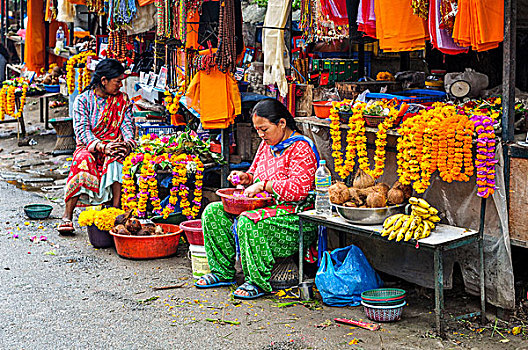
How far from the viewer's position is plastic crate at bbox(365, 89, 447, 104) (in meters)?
5.85

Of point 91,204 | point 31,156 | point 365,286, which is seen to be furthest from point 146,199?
point 31,156

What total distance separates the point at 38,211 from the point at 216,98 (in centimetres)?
277

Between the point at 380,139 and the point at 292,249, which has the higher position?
the point at 380,139

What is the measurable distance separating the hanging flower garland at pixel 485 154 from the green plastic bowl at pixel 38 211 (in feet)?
18.6

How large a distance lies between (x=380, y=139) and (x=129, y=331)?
238 cm

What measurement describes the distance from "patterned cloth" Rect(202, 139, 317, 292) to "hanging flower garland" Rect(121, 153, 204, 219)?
139cm

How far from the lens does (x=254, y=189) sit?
5.45 metres

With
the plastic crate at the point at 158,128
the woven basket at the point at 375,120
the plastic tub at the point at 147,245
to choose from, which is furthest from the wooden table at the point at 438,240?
the plastic crate at the point at 158,128

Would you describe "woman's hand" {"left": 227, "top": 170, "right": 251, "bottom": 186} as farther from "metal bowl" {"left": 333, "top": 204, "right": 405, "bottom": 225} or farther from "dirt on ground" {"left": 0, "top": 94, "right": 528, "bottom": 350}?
"metal bowl" {"left": 333, "top": 204, "right": 405, "bottom": 225}

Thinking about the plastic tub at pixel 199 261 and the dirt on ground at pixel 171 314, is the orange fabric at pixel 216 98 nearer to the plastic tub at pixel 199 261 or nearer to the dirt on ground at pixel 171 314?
the dirt on ground at pixel 171 314

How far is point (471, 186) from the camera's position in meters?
4.82

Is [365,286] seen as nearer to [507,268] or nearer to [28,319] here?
[507,268]

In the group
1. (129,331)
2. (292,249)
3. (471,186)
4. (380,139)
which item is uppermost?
(380,139)

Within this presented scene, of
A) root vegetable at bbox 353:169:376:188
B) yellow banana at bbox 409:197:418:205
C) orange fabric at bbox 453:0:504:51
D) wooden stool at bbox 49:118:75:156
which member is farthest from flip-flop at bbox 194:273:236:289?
wooden stool at bbox 49:118:75:156
